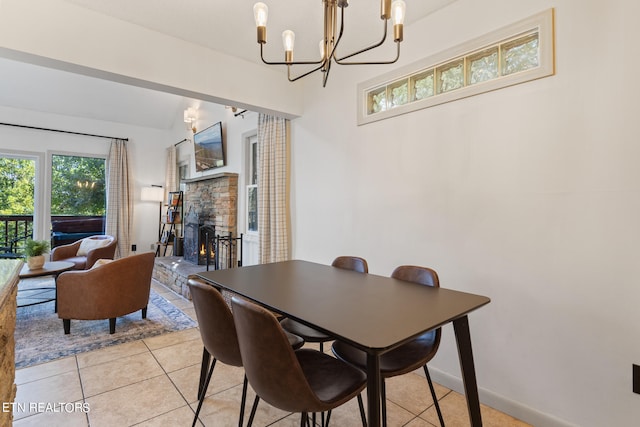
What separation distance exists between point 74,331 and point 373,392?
3283 mm

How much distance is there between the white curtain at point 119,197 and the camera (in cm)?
594

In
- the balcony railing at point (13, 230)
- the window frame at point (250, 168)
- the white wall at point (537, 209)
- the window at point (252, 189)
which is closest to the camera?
the white wall at point (537, 209)

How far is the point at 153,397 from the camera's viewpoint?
201 centimetres

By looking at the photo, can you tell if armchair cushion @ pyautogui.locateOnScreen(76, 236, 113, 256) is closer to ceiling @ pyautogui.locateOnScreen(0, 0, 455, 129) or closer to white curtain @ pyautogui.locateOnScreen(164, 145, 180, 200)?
white curtain @ pyautogui.locateOnScreen(164, 145, 180, 200)

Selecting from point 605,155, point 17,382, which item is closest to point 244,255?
point 17,382

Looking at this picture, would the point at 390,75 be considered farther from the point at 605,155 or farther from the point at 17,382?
the point at 17,382

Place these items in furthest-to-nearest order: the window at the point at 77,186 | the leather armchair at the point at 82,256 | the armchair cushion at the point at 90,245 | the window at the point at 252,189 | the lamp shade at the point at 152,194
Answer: the lamp shade at the point at 152,194 < the window at the point at 77,186 < the armchair cushion at the point at 90,245 < the window at the point at 252,189 < the leather armchair at the point at 82,256

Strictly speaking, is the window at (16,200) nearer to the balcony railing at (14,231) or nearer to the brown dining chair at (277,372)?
the balcony railing at (14,231)

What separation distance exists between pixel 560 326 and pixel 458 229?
2.46 feet

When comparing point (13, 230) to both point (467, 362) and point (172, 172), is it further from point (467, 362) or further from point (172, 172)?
point (467, 362)

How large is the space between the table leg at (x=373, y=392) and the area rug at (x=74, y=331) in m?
2.70

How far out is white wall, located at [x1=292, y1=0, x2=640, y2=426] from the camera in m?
1.51

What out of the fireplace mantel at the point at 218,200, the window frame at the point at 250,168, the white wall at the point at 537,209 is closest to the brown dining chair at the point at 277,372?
the white wall at the point at 537,209

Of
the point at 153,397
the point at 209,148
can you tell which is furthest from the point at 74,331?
the point at 209,148
